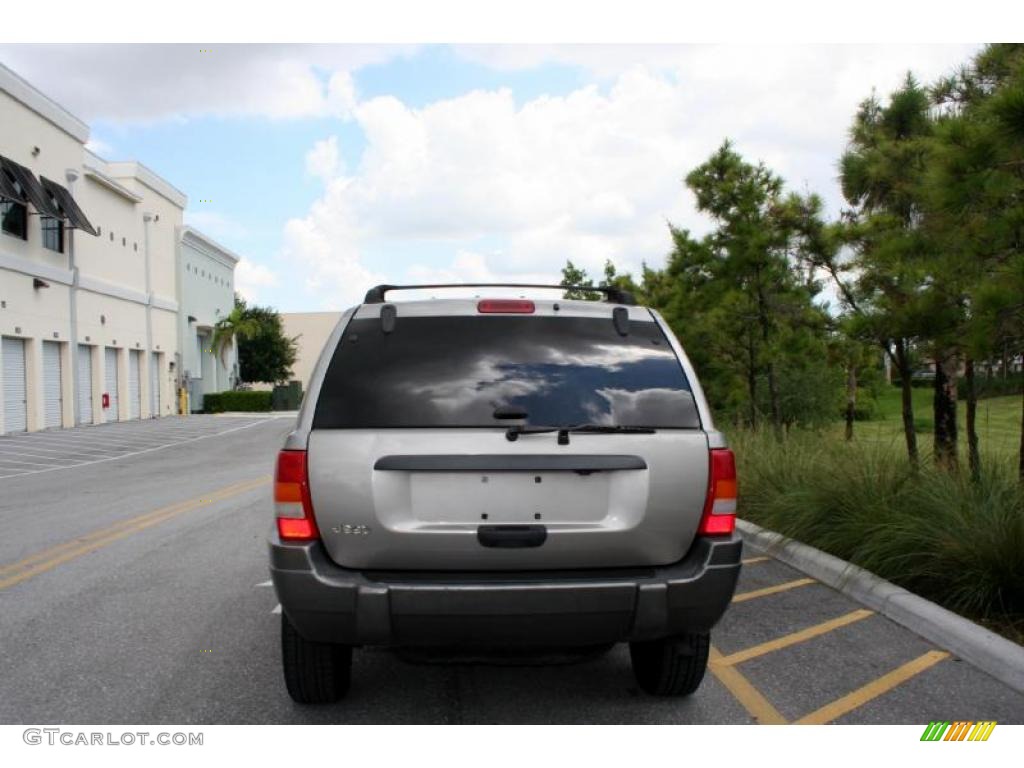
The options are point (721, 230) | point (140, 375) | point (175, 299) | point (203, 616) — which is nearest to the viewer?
point (203, 616)

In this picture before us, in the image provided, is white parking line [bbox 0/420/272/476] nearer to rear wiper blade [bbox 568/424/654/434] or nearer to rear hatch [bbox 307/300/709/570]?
rear hatch [bbox 307/300/709/570]

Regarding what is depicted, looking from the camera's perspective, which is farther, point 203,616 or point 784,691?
point 203,616

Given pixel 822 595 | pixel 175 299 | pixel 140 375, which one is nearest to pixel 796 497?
pixel 822 595

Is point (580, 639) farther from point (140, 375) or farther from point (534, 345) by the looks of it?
point (140, 375)

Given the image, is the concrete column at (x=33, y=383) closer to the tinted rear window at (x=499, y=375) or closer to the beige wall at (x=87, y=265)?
the beige wall at (x=87, y=265)

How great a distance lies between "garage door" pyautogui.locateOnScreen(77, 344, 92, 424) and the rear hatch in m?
34.0

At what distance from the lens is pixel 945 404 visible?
10.9 metres

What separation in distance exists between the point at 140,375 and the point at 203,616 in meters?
38.7

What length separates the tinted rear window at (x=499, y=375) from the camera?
12.3 feet

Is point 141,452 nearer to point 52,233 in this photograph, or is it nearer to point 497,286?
point 52,233

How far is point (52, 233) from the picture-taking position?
32.6m

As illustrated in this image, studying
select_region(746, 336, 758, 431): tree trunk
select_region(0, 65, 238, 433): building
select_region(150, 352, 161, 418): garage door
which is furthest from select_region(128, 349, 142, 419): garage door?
select_region(746, 336, 758, 431): tree trunk

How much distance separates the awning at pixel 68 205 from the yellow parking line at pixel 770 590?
31.6 m

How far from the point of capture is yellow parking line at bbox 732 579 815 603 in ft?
20.6
